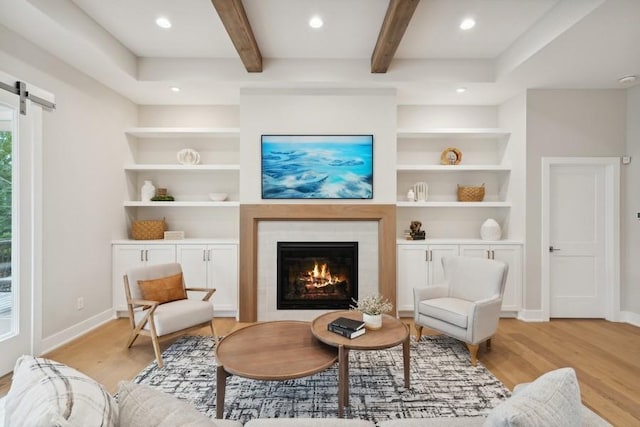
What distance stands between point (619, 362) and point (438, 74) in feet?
10.8

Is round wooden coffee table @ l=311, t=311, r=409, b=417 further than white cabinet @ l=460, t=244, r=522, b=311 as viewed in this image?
No

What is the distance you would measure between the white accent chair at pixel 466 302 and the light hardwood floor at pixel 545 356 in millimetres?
313

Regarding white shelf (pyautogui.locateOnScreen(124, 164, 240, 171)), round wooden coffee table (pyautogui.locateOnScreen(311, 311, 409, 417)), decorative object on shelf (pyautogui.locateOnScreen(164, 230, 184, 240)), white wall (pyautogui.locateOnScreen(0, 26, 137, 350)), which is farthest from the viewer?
decorative object on shelf (pyautogui.locateOnScreen(164, 230, 184, 240))

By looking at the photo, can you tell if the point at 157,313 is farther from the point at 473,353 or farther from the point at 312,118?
the point at 473,353

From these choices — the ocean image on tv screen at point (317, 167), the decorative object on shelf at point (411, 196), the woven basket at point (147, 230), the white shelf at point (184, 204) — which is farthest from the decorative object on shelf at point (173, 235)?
the decorative object on shelf at point (411, 196)

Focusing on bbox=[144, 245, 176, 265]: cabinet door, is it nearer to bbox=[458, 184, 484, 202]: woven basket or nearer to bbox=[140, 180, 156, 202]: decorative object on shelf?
bbox=[140, 180, 156, 202]: decorative object on shelf

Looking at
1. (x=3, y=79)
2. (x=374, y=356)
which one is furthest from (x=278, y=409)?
(x=3, y=79)

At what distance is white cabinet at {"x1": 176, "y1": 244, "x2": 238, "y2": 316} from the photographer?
4.09 m

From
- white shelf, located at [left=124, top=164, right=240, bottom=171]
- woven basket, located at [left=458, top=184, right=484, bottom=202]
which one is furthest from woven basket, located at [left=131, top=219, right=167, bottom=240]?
woven basket, located at [left=458, top=184, right=484, bottom=202]

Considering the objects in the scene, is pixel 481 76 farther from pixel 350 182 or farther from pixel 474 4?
pixel 350 182

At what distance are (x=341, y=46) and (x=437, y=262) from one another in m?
2.74

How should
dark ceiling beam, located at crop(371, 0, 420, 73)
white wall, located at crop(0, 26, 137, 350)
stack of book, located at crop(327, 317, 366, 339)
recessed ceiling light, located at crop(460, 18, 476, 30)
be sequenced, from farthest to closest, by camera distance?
white wall, located at crop(0, 26, 137, 350) < recessed ceiling light, located at crop(460, 18, 476, 30) < dark ceiling beam, located at crop(371, 0, 420, 73) < stack of book, located at crop(327, 317, 366, 339)

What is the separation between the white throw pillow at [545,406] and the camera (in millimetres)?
883

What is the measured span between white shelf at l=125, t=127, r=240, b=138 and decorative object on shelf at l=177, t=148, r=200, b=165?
0.78ft
